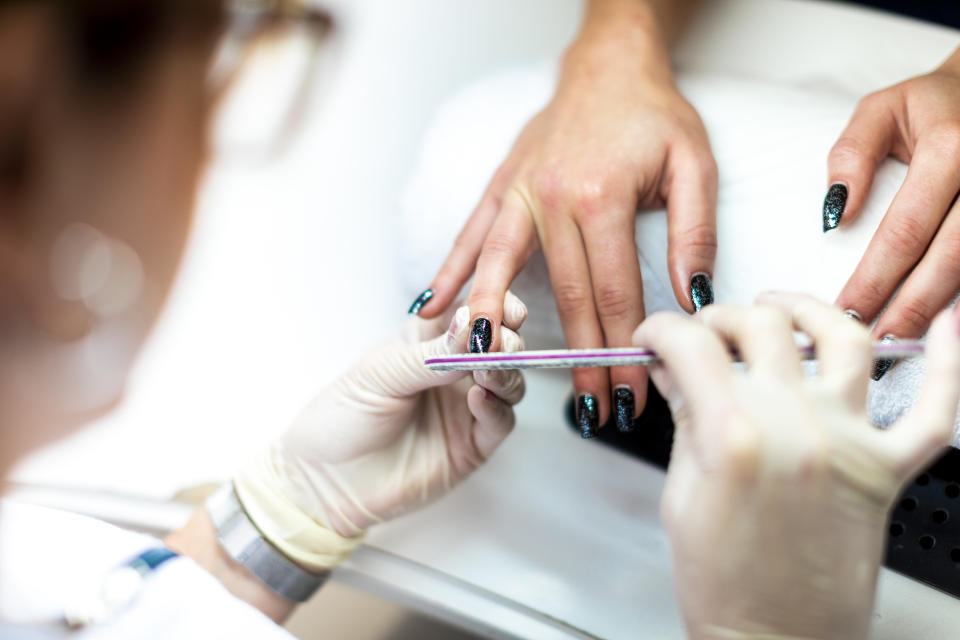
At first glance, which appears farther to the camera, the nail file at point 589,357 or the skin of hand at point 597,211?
the skin of hand at point 597,211

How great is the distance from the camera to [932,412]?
0.33 meters

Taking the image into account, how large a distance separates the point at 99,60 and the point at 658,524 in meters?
1.63

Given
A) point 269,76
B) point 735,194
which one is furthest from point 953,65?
point 269,76

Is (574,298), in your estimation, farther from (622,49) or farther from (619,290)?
(622,49)

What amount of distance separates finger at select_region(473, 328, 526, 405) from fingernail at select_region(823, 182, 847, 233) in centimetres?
23

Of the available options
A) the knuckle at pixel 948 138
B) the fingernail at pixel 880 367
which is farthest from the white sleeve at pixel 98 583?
the knuckle at pixel 948 138

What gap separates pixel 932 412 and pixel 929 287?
162mm

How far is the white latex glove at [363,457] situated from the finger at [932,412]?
0.26 metres

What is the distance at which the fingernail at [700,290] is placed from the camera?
51 centimetres

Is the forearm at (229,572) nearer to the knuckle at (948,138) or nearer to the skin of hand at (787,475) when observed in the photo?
the skin of hand at (787,475)

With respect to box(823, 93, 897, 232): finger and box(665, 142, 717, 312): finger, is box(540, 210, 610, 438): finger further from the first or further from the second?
box(823, 93, 897, 232): finger

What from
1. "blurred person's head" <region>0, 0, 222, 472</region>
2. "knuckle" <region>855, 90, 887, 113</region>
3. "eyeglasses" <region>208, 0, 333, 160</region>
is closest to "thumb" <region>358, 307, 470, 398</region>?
"knuckle" <region>855, 90, 887, 113</region>

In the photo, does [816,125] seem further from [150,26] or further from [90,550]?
[150,26]

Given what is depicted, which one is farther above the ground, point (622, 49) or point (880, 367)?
point (622, 49)
